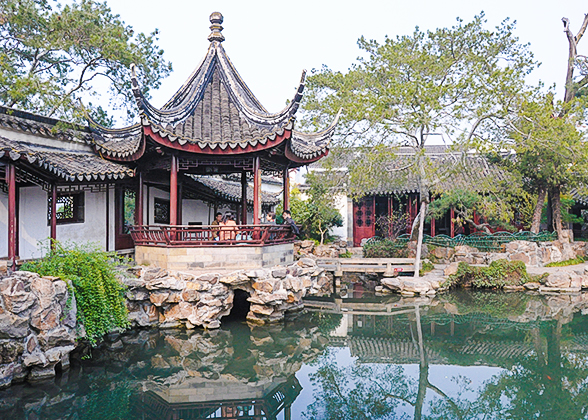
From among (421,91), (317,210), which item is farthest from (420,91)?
(317,210)

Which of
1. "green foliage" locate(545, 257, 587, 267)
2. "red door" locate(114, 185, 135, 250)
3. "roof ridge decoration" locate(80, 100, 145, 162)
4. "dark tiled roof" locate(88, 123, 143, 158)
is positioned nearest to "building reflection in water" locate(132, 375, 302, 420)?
"red door" locate(114, 185, 135, 250)

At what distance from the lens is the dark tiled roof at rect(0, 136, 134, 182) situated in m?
6.91

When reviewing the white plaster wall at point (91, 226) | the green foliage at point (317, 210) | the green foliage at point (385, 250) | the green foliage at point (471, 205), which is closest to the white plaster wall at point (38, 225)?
the white plaster wall at point (91, 226)

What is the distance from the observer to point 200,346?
7.90 m

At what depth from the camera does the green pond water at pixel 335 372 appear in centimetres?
580

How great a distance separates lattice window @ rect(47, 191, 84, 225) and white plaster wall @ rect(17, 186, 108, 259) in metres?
0.08

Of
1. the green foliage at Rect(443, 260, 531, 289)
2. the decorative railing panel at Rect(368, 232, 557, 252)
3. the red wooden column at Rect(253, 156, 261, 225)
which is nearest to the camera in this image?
the red wooden column at Rect(253, 156, 261, 225)

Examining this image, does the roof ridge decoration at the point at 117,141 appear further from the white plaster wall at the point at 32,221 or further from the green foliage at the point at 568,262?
the green foliage at the point at 568,262

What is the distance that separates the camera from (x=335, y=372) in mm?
7230

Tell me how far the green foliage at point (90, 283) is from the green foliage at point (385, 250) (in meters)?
9.82

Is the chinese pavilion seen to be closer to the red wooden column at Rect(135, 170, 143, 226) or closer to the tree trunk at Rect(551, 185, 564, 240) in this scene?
the red wooden column at Rect(135, 170, 143, 226)

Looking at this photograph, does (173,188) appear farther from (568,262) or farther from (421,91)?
(568,262)

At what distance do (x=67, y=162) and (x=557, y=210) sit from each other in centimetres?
1567

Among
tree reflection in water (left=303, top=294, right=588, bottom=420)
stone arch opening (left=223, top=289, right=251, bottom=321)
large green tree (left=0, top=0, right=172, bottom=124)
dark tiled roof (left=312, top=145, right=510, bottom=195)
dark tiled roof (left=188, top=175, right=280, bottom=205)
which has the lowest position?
tree reflection in water (left=303, top=294, right=588, bottom=420)
